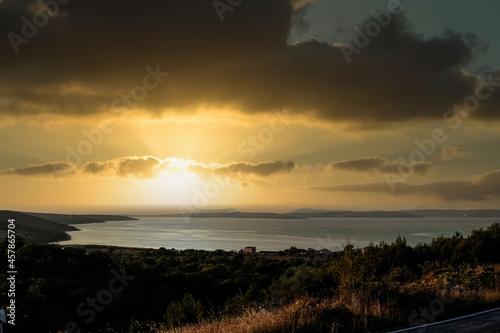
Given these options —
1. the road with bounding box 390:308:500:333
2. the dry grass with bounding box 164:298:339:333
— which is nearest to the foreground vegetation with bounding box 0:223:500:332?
the dry grass with bounding box 164:298:339:333

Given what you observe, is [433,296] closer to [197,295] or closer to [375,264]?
[375,264]

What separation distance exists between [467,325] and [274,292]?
23.5 feet

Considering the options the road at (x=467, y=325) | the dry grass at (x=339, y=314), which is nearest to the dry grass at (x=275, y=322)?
the dry grass at (x=339, y=314)

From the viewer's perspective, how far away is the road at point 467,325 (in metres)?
8.41

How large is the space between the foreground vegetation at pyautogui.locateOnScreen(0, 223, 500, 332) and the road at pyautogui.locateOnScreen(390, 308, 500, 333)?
1.97 ft

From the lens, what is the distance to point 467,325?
8883mm

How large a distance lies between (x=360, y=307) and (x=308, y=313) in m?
1.90

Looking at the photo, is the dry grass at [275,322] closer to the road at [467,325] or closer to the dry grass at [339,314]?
the dry grass at [339,314]

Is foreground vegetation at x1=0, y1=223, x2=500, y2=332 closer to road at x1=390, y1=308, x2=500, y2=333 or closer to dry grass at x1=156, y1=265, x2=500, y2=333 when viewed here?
dry grass at x1=156, y1=265, x2=500, y2=333

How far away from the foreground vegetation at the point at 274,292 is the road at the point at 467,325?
60 cm

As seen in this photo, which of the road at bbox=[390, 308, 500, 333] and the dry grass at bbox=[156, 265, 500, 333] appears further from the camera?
the dry grass at bbox=[156, 265, 500, 333]

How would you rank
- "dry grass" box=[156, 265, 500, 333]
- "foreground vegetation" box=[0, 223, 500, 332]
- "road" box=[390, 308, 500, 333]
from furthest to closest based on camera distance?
1. "foreground vegetation" box=[0, 223, 500, 332]
2. "dry grass" box=[156, 265, 500, 333]
3. "road" box=[390, 308, 500, 333]

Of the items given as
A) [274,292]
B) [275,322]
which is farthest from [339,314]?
[274,292]

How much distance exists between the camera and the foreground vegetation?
9852mm
